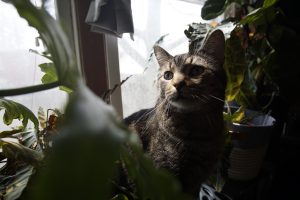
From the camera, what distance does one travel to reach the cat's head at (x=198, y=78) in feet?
2.25

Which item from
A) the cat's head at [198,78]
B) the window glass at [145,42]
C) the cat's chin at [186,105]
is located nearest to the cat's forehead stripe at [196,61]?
the cat's head at [198,78]

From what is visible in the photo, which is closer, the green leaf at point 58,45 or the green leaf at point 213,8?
the green leaf at point 58,45

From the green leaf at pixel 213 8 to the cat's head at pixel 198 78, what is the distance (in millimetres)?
311

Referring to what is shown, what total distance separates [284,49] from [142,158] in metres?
0.90

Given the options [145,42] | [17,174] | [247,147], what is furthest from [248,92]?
[17,174]

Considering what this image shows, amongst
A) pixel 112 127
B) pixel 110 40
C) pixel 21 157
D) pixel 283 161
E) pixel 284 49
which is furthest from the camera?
pixel 283 161

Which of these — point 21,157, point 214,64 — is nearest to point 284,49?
point 214,64

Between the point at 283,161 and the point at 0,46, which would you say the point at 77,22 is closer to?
the point at 0,46

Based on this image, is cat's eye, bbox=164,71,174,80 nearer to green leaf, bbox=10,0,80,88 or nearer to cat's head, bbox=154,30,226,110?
cat's head, bbox=154,30,226,110

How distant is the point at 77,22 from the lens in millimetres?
961

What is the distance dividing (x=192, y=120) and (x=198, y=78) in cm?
12

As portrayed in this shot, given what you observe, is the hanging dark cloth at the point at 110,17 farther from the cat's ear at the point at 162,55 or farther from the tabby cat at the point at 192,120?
the tabby cat at the point at 192,120

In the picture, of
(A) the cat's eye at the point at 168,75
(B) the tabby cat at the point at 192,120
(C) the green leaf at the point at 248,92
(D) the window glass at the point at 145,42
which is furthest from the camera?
(D) the window glass at the point at 145,42

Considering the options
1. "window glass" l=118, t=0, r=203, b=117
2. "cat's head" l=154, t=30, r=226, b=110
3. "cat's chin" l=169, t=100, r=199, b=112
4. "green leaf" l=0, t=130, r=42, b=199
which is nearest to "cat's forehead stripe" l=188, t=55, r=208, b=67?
"cat's head" l=154, t=30, r=226, b=110
